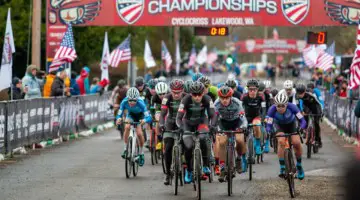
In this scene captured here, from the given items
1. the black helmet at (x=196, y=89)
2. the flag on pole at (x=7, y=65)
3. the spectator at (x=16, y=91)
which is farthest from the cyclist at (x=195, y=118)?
the spectator at (x=16, y=91)

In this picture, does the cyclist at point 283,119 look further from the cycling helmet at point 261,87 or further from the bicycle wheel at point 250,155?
the cycling helmet at point 261,87

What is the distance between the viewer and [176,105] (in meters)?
13.6

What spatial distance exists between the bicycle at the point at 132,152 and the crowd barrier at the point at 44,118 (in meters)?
3.65

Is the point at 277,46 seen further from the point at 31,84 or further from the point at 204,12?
the point at 31,84

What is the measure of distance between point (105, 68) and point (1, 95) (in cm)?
854

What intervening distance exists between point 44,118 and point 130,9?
11503 mm

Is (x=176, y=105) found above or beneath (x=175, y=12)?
beneath

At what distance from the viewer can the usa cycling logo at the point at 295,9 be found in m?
32.4

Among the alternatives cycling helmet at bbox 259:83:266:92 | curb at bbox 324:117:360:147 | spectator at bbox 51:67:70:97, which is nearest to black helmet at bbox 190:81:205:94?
cycling helmet at bbox 259:83:266:92

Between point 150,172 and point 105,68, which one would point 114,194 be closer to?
point 150,172

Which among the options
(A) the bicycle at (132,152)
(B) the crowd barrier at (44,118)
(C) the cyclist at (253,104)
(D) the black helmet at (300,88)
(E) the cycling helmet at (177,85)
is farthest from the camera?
(D) the black helmet at (300,88)

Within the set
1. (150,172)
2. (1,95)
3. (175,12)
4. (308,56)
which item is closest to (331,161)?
(150,172)

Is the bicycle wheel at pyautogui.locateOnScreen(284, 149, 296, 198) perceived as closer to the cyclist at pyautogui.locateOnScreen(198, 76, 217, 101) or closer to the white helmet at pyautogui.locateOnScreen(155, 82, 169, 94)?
the white helmet at pyautogui.locateOnScreen(155, 82, 169, 94)

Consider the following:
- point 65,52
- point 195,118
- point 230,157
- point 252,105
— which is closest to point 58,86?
point 65,52
